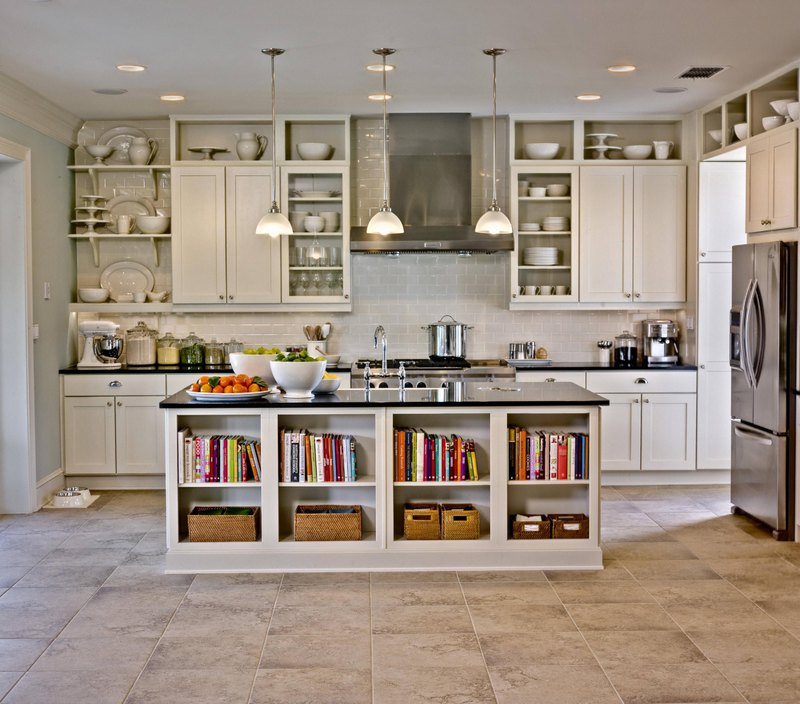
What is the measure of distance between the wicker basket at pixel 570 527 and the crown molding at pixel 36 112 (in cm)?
419

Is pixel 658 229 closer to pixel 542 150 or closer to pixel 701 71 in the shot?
pixel 542 150

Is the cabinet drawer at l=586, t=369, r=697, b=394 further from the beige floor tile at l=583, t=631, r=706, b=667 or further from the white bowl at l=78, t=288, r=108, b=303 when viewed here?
the white bowl at l=78, t=288, r=108, b=303

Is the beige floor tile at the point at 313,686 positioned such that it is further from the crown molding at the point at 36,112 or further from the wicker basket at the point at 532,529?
the crown molding at the point at 36,112

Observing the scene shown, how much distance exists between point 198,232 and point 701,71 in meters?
3.76

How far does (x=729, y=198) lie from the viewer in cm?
719

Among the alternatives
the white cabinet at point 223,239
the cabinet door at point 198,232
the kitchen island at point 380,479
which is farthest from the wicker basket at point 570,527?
the cabinet door at point 198,232

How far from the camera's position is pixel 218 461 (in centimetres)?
500

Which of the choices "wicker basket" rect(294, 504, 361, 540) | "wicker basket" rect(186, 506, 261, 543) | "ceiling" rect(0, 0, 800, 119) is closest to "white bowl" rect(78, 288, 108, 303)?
"ceiling" rect(0, 0, 800, 119)

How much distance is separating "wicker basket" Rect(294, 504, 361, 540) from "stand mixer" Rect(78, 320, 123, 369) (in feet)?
9.25

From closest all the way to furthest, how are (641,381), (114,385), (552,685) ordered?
1. (552,685)
2. (114,385)
3. (641,381)

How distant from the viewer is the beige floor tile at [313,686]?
11.0 feet

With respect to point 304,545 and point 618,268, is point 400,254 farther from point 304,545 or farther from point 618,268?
point 304,545

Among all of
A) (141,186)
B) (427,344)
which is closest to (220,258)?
(141,186)

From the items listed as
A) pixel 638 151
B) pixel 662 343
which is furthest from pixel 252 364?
pixel 638 151
